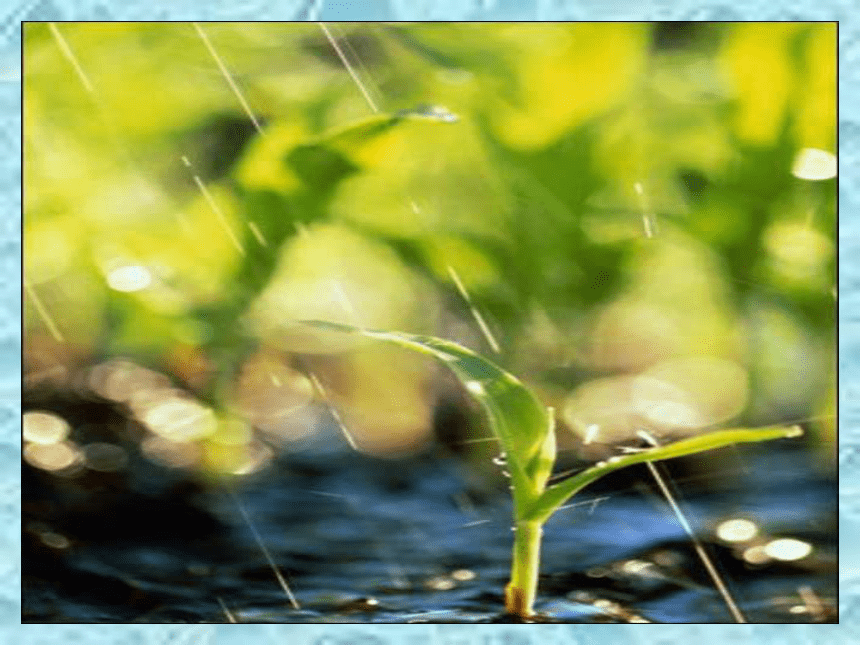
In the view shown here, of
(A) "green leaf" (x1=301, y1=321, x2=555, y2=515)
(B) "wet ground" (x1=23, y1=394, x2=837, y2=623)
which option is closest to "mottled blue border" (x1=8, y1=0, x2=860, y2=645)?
(B) "wet ground" (x1=23, y1=394, x2=837, y2=623)

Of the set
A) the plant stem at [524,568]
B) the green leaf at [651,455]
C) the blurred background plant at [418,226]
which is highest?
the blurred background plant at [418,226]

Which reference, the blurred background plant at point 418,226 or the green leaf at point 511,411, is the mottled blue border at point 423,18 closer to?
the blurred background plant at point 418,226

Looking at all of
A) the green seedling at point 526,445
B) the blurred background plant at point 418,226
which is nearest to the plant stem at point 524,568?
the green seedling at point 526,445

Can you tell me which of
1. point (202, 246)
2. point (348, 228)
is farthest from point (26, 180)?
point (348, 228)

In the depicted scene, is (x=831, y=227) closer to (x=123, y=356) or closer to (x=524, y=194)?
(x=524, y=194)

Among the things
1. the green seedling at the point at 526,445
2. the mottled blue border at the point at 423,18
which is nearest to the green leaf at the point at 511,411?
the green seedling at the point at 526,445

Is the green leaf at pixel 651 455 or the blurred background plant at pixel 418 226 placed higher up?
the blurred background plant at pixel 418 226
